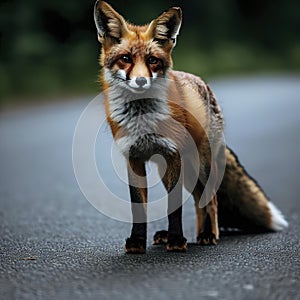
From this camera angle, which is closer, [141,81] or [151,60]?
[141,81]

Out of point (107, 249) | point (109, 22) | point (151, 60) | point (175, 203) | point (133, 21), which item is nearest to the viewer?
point (151, 60)

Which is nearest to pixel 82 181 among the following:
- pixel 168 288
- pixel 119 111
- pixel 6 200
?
pixel 6 200

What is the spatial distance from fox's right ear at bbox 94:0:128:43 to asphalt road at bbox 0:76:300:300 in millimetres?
1535

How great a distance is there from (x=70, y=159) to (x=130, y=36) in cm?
701

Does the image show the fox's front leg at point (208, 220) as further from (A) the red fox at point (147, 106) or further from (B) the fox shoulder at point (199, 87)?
(B) the fox shoulder at point (199, 87)

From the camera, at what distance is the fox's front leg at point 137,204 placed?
5336 mm

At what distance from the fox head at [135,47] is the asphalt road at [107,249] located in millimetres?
1231

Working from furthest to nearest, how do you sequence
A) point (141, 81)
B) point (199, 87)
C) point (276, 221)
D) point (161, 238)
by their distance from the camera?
point (276, 221), point (161, 238), point (199, 87), point (141, 81)

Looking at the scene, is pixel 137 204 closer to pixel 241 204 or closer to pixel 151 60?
pixel 151 60

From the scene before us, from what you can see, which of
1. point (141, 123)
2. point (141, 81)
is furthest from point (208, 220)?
point (141, 81)

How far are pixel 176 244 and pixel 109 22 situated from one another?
5.32ft

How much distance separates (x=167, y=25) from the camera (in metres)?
5.20

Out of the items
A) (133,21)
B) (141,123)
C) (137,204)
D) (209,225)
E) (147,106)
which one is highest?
(133,21)

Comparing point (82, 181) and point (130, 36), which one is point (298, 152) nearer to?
point (82, 181)
